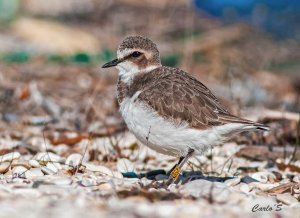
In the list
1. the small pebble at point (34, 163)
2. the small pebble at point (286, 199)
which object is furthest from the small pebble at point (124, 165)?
the small pebble at point (286, 199)

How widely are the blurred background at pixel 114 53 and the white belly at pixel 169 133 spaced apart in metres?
2.09

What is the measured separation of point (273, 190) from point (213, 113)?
819mm

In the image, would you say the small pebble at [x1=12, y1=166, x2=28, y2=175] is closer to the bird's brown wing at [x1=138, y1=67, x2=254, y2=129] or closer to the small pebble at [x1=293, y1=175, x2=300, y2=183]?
the bird's brown wing at [x1=138, y1=67, x2=254, y2=129]

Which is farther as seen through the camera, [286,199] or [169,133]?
[169,133]

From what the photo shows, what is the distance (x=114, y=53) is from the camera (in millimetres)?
12391

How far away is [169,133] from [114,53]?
655 centimetres

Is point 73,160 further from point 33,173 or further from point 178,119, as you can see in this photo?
point 178,119

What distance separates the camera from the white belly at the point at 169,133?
235 inches

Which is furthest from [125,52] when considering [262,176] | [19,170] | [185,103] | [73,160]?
[262,176]

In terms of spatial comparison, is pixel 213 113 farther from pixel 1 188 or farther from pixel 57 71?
pixel 57 71

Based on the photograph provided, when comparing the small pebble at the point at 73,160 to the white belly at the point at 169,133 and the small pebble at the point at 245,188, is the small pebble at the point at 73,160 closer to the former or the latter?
the white belly at the point at 169,133

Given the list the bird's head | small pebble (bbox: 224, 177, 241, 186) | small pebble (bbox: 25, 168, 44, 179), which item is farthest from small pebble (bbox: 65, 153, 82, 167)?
small pebble (bbox: 224, 177, 241, 186)

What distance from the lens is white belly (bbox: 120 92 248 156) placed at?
5.98 m

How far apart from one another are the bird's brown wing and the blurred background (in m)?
1.87
